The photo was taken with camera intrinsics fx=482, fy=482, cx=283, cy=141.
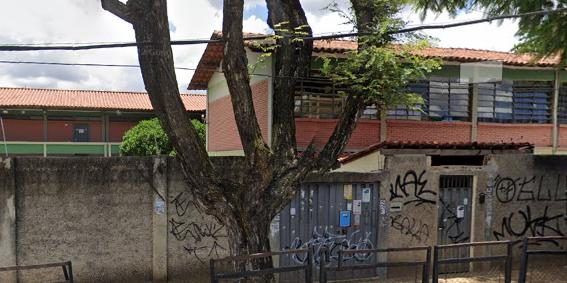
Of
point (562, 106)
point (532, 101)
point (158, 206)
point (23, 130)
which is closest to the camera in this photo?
point (158, 206)

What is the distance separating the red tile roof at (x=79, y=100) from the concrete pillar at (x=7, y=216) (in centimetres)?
1787

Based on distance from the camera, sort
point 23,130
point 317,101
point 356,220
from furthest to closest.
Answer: point 23,130 < point 317,101 < point 356,220

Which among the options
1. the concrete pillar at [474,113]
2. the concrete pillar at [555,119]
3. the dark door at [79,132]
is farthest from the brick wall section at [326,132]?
the dark door at [79,132]

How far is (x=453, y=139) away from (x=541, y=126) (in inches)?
114

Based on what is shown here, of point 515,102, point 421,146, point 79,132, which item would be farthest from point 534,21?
point 79,132

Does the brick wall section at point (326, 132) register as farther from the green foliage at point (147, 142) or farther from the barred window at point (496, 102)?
the green foliage at point (147, 142)

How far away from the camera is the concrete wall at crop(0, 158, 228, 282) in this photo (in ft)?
23.3

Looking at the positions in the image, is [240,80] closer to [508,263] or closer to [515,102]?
[508,263]

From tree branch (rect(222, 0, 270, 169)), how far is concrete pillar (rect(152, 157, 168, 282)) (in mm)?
2501

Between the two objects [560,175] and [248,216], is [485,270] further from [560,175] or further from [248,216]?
[248,216]

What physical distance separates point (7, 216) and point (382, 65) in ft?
18.9

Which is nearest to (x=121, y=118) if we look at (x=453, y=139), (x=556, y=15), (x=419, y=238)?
(x=453, y=139)

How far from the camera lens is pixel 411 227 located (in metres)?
8.73

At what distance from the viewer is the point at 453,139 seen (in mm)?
12562
